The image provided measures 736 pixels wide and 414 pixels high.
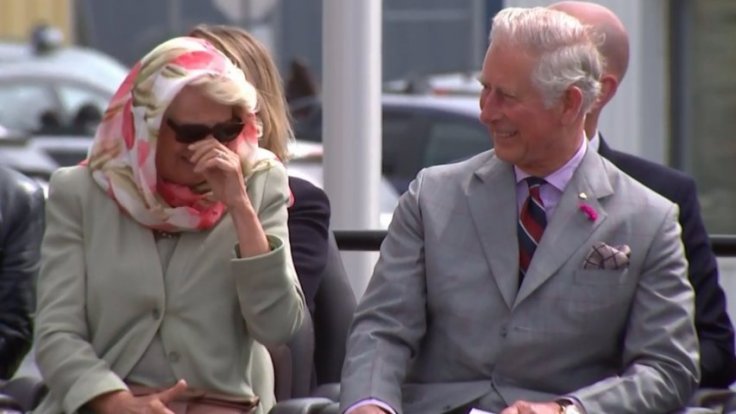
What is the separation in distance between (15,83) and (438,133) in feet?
20.7

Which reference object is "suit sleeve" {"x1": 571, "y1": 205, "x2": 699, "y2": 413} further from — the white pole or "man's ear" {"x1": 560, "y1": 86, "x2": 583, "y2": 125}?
the white pole

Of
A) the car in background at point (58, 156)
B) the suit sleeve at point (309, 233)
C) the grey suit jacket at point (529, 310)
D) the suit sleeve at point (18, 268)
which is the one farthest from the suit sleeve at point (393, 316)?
the car in background at point (58, 156)

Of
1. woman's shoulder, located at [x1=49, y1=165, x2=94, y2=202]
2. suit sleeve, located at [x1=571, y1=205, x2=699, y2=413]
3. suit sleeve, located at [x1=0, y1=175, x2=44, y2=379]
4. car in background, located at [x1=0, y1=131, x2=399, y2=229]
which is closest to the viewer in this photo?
suit sleeve, located at [x1=571, y1=205, x2=699, y2=413]

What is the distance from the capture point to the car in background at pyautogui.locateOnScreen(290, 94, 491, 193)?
14.0 metres

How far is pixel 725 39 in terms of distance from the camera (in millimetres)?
10977

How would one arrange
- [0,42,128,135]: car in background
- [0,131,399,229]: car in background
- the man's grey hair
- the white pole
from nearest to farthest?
the man's grey hair < the white pole < [0,131,399,229]: car in background < [0,42,128,135]: car in background

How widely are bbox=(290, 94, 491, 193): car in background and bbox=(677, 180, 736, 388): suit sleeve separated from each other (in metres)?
8.66

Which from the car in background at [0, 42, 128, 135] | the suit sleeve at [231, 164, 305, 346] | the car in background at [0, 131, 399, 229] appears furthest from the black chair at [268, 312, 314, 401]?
the car in background at [0, 42, 128, 135]

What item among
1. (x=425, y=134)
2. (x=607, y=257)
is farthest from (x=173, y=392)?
(x=425, y=134)

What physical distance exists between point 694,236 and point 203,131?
51.5 inches

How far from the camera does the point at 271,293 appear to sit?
466 cm

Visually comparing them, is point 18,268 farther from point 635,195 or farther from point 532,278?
point 635,195

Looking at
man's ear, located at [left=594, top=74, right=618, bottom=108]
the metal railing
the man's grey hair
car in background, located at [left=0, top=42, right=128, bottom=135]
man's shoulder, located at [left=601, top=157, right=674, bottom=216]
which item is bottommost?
car in background, located at [left=0, top=42, right=128, bottom=135]

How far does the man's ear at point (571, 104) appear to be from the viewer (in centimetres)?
466
